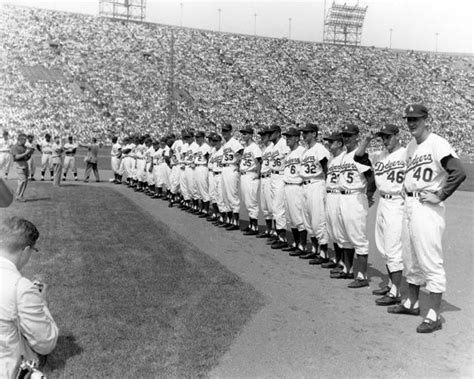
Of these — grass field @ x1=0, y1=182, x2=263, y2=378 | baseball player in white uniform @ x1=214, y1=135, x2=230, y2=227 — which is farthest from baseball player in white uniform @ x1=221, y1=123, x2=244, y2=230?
grass field @ x1=0, y1=182, x2=263, y2=378

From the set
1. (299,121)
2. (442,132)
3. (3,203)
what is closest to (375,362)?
(3,203)

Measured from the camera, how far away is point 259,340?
4707 mm

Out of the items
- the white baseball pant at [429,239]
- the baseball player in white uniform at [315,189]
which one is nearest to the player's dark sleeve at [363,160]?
the baseball player in white uniform at [315,189]

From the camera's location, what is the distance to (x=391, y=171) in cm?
626

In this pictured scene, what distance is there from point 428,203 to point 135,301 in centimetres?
346

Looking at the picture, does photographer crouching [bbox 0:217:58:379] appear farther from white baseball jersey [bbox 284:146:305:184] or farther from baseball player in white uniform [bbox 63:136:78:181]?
baseball player in white uniform [bbox 63:136:78:181]

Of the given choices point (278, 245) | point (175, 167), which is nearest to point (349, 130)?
point (278, 245)

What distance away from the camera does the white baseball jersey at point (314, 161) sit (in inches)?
318

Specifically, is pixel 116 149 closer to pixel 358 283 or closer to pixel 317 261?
pixel 317 261

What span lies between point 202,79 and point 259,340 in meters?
41.8

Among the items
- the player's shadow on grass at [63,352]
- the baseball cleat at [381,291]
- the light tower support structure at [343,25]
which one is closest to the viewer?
the player's shadow on grass at [63,352]

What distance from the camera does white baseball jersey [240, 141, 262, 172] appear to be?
1038 centimetres

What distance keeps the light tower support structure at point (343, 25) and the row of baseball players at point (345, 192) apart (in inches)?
2058

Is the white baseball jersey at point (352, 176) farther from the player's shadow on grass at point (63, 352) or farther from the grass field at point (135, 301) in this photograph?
the player's shadow on grass at point (63, 352)
